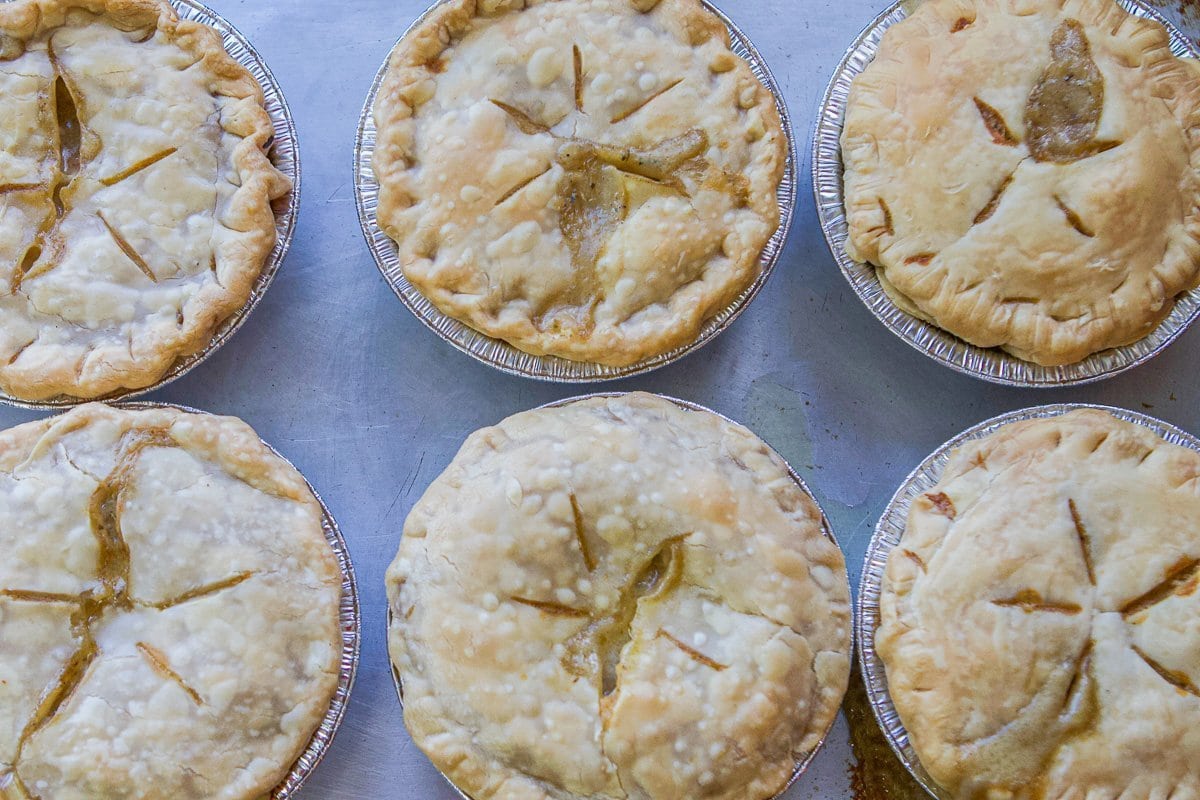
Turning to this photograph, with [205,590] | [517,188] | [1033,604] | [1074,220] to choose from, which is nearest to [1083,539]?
[1033,604]

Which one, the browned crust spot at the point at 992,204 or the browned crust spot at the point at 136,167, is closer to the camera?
the browned crust spot at the point at 992,204

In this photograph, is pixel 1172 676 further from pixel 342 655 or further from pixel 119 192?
pixel 119 192

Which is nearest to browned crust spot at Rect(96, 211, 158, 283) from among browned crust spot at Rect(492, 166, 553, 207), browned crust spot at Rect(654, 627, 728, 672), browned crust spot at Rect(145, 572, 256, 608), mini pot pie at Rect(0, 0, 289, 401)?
mini pot pie at Rect(0, 0, 289, 401)

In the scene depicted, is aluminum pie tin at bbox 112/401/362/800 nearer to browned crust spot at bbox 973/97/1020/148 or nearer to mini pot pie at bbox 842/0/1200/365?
mini pot pie at bbox 842/0/1200/365

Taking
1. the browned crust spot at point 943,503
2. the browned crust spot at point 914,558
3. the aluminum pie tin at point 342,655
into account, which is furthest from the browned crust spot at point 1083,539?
the aluminum pie tin at point 342,655

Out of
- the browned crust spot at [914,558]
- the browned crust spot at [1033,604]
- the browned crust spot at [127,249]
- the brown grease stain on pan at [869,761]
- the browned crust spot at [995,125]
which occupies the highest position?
the browned crust spot at [995,125]

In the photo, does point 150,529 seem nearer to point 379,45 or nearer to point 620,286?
point 620,286

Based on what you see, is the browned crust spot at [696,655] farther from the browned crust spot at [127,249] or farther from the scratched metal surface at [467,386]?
the browned crust spot at [127,249]
